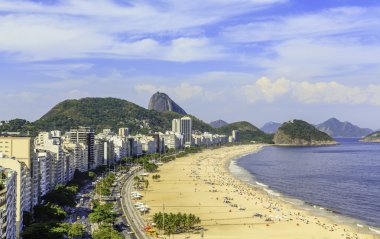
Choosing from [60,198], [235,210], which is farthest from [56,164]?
[235,210]

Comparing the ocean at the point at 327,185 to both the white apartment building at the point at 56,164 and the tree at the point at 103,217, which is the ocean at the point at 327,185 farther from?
the white apartment building at the point at 56,164

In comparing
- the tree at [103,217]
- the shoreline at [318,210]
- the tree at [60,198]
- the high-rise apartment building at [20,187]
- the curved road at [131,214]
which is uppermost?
the high-rise apartment building at [20,187]

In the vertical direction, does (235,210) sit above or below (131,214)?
below

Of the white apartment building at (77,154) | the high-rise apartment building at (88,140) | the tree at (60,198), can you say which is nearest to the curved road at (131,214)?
the tree at (60,198)

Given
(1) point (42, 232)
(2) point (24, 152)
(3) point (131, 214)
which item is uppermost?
(2) point (24, 152)

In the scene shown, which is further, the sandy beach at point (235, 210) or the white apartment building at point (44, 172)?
the white apartment building at point (44, 172)

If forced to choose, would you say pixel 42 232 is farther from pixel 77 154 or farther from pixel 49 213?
pixel 77 154

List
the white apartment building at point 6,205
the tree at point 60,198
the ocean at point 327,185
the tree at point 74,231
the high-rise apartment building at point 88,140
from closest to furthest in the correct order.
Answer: the white apartment building at point 6,205 < the tree at point 74,231 < the tree at point 60,198 < the ocean at point 327,185 < the high-rise apartment building at point 88,140

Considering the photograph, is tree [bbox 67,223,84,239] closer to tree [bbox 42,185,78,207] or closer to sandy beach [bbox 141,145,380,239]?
sandy beach [bbox 141,145,380,239]

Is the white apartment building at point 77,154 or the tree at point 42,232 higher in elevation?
the white apartment building at point 77,154

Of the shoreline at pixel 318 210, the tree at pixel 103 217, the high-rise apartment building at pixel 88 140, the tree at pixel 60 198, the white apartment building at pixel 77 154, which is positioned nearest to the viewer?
the tree at pixel 103 217
